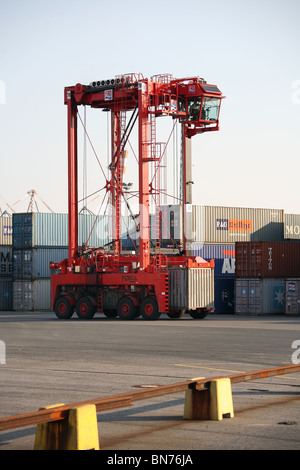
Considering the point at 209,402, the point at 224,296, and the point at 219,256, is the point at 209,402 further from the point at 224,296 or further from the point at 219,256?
the point at 219,256

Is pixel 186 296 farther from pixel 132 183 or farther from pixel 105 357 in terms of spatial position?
pixel 105 357

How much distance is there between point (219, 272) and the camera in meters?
54.0

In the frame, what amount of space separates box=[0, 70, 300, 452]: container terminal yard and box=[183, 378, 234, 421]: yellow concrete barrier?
0.6 inches

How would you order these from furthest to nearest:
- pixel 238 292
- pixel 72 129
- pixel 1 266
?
pixel 1 266 < pixel 238 292 < pixel 72 129

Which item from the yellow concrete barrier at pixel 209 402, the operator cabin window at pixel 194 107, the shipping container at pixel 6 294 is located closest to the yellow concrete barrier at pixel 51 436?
the yellow concrete barrier at pixel 209 402

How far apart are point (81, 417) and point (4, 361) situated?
10.5 meters

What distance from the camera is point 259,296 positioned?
1912 inches

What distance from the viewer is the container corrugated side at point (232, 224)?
5453 cm

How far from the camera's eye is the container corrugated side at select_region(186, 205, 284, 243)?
54.5 m

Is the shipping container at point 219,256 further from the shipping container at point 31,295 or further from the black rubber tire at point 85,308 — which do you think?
the black rubber tire at point 85,308

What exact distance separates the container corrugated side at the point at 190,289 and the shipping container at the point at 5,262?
21.6 m

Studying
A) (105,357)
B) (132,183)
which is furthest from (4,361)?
(132,183)

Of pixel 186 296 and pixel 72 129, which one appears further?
pixel 72 129

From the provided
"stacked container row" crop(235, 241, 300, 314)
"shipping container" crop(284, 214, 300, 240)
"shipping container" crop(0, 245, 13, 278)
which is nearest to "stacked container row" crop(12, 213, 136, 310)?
"shipping container" crop(0, 245, 13, 278)
